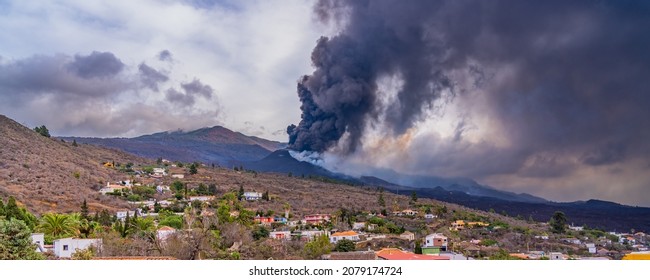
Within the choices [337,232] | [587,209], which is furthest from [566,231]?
[337,232]

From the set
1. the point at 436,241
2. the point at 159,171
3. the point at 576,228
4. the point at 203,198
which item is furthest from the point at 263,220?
the point at 159,171

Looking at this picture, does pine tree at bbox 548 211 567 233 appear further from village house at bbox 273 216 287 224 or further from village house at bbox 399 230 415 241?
village house at bbox 273 216 287 224

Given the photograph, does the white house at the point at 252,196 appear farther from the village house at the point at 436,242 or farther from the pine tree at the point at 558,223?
the pine tree at the point at 558,223

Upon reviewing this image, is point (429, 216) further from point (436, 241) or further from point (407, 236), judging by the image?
point (436, 241)

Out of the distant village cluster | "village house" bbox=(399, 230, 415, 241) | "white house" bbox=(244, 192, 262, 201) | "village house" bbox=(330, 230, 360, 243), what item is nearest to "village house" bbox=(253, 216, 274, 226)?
the distant village cluster

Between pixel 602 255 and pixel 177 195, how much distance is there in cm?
2003

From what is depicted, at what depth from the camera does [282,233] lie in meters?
23.4

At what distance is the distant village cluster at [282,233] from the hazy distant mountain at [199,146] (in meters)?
7.26

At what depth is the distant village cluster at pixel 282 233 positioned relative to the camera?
1545 cm

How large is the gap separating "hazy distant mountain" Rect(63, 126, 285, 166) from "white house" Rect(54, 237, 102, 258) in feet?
81.6

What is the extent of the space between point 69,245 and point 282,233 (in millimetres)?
8975

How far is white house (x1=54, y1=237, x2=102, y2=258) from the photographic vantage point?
15.2 m

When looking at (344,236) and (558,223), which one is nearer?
(344,236)
